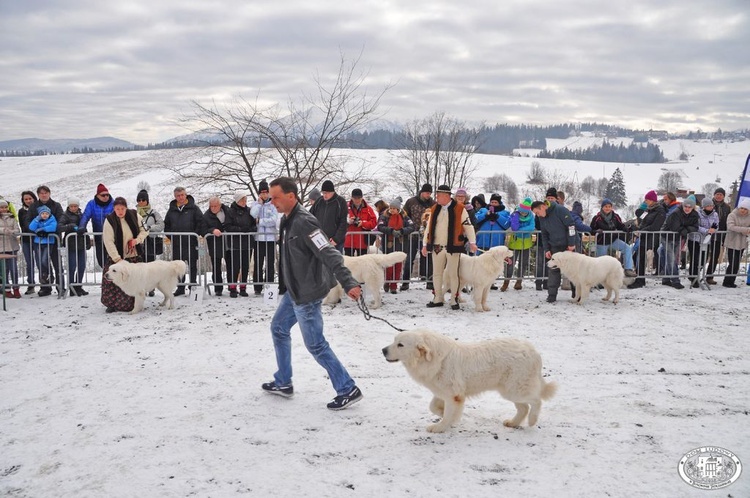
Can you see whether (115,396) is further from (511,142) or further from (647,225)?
(511,142)

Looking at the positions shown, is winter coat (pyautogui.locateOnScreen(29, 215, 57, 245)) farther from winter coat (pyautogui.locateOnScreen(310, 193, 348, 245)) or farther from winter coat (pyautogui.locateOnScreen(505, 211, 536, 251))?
winter coat (pyautogui.locateOnScreen(505, 211, 536, 251))

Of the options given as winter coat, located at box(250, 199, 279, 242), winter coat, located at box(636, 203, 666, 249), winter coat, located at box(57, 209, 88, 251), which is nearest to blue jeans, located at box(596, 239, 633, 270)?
winter coat, located at box(636, 203, 666, 249)

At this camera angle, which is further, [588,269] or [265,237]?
[265,237]

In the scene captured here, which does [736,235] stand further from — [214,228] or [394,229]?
[214,228]

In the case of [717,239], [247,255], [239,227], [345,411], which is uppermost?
[239,227]

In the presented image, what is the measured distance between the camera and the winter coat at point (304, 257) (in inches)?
193

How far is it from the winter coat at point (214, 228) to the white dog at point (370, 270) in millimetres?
2705

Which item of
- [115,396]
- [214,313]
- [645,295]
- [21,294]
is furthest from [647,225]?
[21,294]

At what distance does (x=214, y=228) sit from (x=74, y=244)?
2770 mm

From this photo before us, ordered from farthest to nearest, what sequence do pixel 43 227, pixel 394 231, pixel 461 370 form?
1. pixel 394 231
2. pixel 43 227
3. pixel 461 370

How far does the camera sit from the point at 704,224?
38.5 ft

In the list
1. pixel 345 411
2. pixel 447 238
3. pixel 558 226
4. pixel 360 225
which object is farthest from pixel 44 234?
pixel 558 226

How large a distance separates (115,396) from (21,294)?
22.6ft

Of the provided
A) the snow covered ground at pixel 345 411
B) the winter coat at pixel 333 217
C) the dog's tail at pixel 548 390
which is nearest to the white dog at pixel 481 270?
the snow covered ground at pixel 345 411
